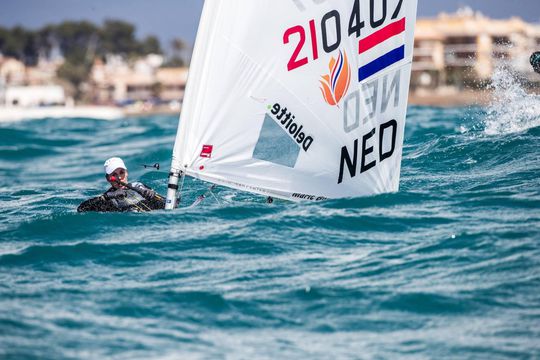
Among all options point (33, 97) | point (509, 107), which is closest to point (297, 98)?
point (509, 107)

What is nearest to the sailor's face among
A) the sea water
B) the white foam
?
the sea water

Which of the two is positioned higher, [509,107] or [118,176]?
[509,107]

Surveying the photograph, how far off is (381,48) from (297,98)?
40.1 inches

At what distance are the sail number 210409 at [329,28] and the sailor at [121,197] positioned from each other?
195cm

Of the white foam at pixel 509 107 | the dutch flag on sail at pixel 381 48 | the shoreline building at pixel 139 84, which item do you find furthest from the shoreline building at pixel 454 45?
the dutch flag on sail at pixel 381 48

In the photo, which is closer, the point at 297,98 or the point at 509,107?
the point at 297,98

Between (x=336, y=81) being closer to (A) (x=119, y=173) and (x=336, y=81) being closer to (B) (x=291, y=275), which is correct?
(A) (x=119, y=173)

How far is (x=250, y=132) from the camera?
9.34 m

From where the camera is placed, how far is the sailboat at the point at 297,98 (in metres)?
9.10

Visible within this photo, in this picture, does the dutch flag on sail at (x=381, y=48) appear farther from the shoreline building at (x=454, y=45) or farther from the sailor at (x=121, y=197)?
the shoreline building at (x=454, y=45)

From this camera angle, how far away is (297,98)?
9.45 meters

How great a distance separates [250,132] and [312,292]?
2.45 meters

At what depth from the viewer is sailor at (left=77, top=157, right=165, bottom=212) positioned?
977cm

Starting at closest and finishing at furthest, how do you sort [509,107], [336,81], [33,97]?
[336,81], [509,107], [33,97]
